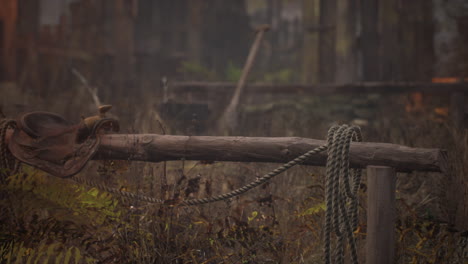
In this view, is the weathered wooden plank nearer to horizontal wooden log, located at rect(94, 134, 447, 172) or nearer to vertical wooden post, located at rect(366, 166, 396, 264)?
horizontal wooden log, located at rect(94, 134, 447, 172)

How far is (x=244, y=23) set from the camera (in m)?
15.6

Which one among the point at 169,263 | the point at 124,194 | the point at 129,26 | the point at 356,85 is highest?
the point at 129,26

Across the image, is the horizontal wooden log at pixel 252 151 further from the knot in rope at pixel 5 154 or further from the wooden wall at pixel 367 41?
the wooden wall at pixel 367 41

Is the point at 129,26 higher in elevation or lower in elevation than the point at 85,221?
higher

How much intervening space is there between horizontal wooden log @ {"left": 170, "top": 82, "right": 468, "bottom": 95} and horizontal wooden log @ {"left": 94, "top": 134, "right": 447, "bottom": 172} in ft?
18.1

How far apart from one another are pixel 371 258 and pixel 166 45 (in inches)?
540

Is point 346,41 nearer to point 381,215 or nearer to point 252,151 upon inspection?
point 252,151

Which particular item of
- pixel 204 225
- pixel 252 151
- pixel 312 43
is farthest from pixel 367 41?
pixel 252 151

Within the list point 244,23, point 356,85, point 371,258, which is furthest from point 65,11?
point 371,258

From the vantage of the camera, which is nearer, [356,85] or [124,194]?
[124,194]

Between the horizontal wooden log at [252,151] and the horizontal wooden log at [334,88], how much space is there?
18.1 feet

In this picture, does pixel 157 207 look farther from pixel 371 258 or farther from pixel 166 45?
pixel 166 45

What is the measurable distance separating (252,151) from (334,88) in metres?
5.64

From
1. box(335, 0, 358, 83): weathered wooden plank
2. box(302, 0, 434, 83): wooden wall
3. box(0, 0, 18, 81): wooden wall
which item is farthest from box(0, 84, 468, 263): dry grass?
box(0, 0, 18, 81): wooden wall
